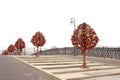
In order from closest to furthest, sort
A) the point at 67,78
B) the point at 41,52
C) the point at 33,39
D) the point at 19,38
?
the point at 67,78
the point at 33,39
the point at 19,38
the point at 41,52

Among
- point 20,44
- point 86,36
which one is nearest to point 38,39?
point 20,44

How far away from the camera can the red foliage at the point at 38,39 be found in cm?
4403

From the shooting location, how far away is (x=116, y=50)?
3544cm

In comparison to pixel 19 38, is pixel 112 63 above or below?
below

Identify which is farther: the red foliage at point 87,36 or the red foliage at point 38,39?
the red foliage at point 38,39

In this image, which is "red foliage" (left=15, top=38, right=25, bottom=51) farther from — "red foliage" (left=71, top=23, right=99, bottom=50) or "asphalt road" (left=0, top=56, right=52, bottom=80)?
"asphalt road" (left=0, top=56, right=52, bottom=80)

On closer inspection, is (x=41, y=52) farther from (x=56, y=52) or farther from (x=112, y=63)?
(x=112, y=63)

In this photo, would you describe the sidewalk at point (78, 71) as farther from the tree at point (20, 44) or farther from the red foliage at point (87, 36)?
the tree at point (20, 44)

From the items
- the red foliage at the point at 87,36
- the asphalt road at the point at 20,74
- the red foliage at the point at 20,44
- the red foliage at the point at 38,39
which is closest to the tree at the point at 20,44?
the red foliage at the point at 20,44

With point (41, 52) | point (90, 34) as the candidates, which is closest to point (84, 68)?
point (90, 34)

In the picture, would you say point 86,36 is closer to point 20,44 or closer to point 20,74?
point 20,74

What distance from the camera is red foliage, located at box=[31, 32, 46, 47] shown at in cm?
4403

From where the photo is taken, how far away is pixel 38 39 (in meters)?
44.3

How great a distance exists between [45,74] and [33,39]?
2338cm
